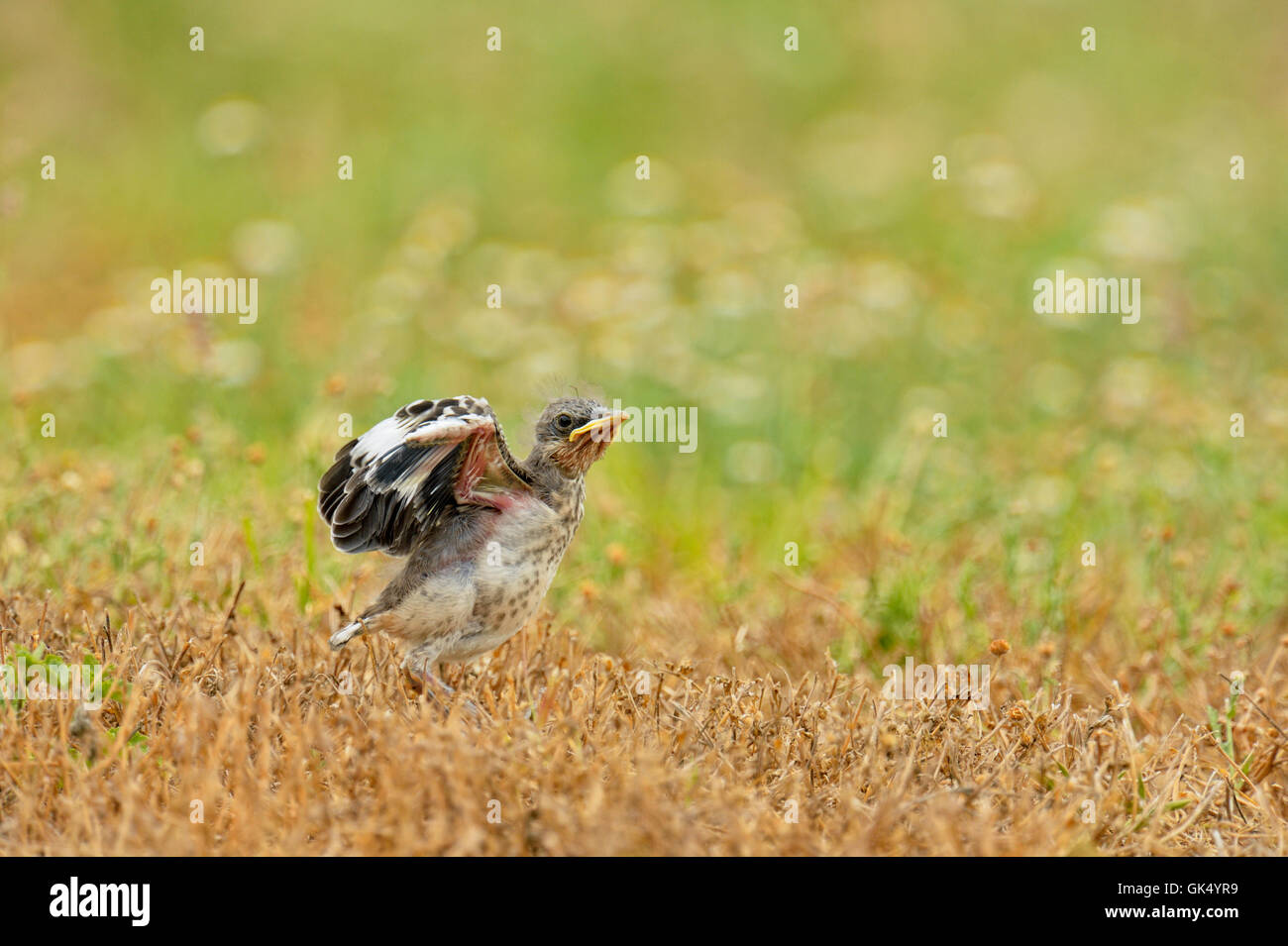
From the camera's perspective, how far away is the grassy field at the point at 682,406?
396 cm

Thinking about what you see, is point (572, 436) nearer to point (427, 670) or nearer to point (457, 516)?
point (457, 516)

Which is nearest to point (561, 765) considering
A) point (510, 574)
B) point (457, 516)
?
point (510, 574)

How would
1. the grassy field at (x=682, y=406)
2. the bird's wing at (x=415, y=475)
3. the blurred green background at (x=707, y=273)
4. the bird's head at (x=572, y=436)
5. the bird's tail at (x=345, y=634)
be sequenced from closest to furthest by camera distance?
the grassy field at (x=682, y=406), the bird's wing at (x=415, y=475), the bird's tail at (x=345, y=634), the bird's head at (x=572, y=436), the blurred green background at (x=707, y=273)

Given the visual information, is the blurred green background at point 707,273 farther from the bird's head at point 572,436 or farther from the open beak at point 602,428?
the open beak at point 602,428

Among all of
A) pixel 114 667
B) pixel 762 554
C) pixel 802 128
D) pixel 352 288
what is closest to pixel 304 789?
pixel 114 667

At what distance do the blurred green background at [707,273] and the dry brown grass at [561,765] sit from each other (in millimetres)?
909

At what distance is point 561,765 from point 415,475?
1.15 metres

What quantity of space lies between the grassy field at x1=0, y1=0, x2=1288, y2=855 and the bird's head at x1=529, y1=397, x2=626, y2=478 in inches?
6.7

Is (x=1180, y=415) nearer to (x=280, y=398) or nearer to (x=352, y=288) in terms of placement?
(x=280, y=398)

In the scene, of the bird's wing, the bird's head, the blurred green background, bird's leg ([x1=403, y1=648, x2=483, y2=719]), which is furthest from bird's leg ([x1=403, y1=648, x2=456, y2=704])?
the blurred green background

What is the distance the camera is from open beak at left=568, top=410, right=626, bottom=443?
460 cm

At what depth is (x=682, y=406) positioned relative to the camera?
27.2 feet

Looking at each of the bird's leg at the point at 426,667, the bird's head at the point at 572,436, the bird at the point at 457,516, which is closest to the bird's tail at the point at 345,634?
the bird at the point at 457,516

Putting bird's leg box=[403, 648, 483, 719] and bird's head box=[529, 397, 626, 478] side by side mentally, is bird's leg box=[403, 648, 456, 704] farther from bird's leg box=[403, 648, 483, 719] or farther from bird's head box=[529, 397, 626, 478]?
bird's head box=[529, 397, 626, 478]
